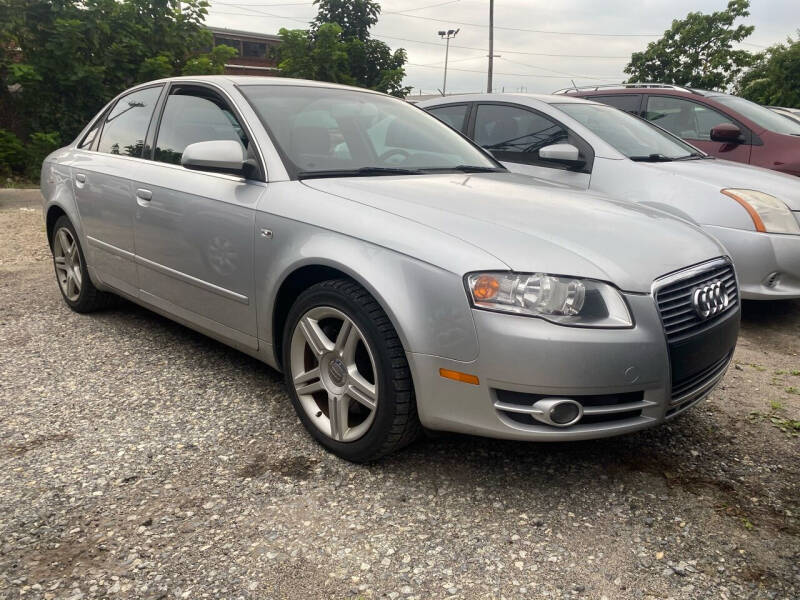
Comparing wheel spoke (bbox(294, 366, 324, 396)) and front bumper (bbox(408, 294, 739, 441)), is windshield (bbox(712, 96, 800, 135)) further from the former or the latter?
wheel spoke (bbox(294, 366, 324, 396))

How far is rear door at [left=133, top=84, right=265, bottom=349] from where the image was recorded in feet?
10.2

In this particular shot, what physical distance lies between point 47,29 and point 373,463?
1132 cm

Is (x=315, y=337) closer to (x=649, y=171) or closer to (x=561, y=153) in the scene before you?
(x=561, y=153)

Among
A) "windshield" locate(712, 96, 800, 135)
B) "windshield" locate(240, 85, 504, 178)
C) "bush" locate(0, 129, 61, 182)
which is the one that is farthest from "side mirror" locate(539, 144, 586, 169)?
"bush" locate(0, 129, 61, 182)

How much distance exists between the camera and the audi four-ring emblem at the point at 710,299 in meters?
2.54

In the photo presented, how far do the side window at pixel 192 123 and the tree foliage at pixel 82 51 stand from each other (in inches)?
346

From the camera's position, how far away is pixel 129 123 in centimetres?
425

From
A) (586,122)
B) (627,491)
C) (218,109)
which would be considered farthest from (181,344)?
(586,122)

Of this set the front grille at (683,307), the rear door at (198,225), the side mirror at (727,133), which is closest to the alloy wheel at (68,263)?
the rear door at (198,225)

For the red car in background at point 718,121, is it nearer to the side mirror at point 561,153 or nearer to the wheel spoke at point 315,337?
the side mirror at point 561,153

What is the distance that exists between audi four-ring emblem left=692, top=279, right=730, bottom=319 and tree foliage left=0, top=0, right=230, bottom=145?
11366 mm

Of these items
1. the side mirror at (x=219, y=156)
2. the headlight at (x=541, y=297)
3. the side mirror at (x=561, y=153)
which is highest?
the side mirror at (x=219, y=156)

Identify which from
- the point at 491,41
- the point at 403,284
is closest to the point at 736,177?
the point at 403,284

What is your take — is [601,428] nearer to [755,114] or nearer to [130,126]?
[130,126]
